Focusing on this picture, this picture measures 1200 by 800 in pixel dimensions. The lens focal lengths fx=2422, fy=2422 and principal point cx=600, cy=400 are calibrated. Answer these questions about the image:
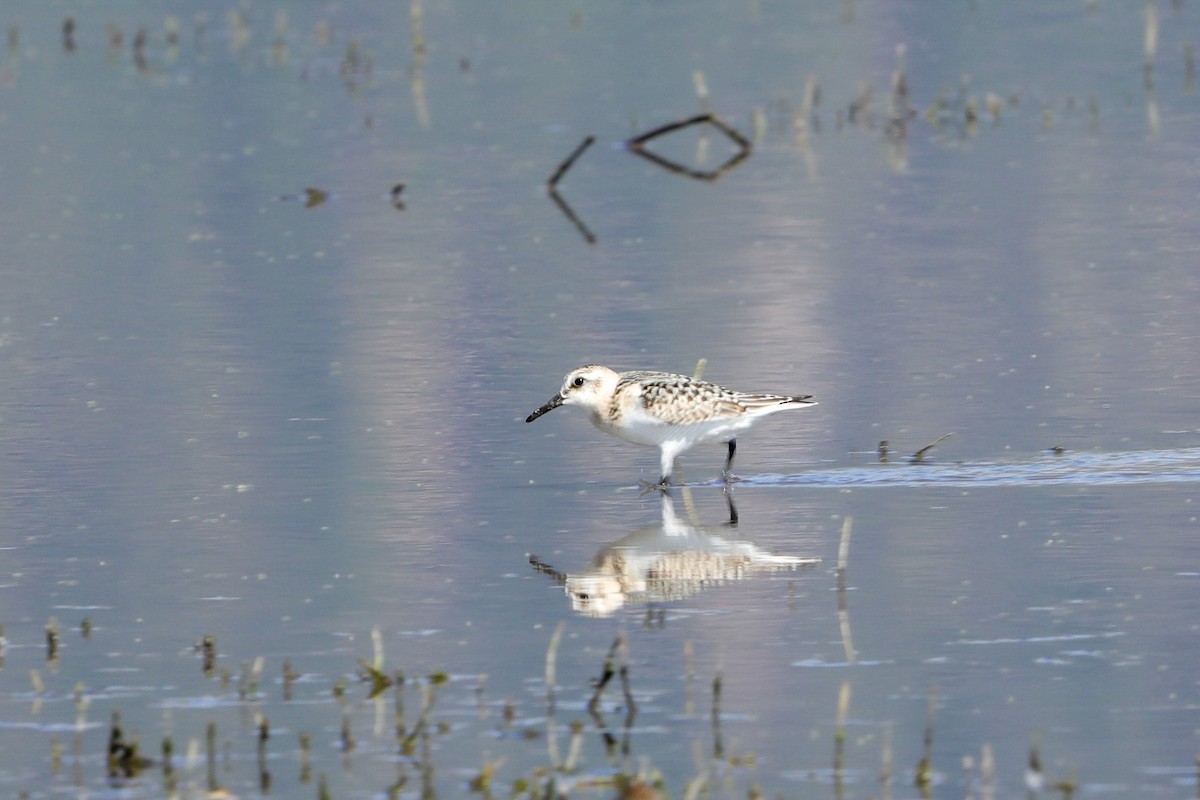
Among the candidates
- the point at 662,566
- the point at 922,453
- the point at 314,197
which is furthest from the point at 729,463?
the point at 314,197

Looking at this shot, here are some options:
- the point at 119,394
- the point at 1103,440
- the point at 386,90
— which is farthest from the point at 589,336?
the point at 386,90

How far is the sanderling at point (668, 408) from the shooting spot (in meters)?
12.3

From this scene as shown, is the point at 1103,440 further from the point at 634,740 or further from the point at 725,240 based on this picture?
the point at 725,240

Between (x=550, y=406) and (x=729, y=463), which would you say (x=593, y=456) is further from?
(x=729, y=463)

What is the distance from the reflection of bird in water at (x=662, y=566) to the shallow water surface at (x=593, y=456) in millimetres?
31

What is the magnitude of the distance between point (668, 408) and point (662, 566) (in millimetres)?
1880

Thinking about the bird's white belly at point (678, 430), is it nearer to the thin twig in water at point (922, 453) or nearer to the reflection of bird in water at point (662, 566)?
the thin twig in water at point (922, 453)

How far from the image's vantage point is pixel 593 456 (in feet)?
43.5

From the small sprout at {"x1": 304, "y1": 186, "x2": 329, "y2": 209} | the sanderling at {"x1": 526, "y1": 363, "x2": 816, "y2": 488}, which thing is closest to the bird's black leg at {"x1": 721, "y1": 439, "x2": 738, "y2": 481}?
the sanderling at {"x1": 526, "y1": 363, "x2": 816, "y2": 488}

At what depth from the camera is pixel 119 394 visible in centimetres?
1491

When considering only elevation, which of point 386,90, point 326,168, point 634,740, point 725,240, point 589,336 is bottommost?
point 634,740

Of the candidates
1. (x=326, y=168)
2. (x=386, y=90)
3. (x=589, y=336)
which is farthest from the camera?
(x=386, y=90)

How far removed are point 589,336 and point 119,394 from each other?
130 inches

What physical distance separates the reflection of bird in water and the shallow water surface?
31 millimetres
